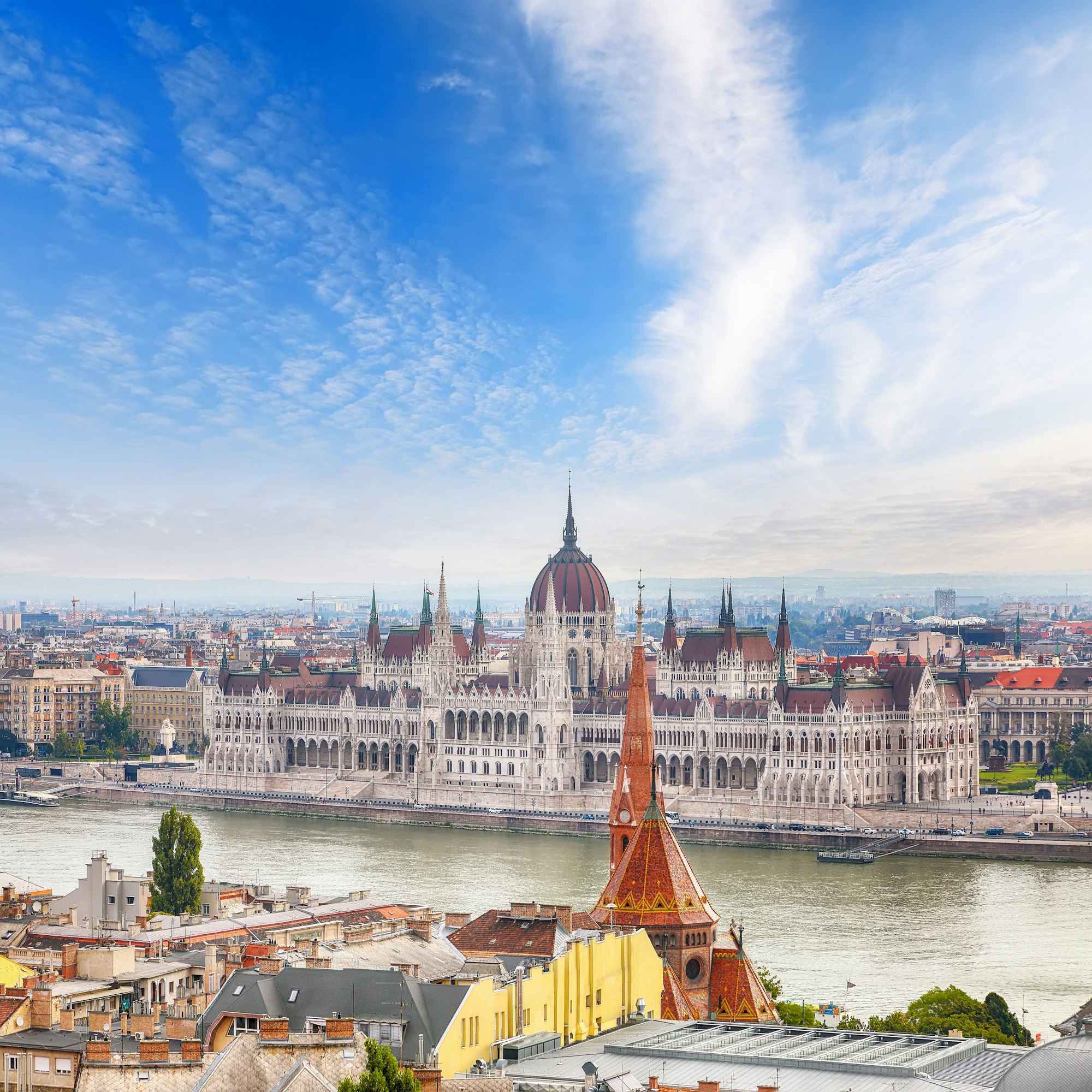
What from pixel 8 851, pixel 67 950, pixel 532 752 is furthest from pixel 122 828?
pixel 67 950

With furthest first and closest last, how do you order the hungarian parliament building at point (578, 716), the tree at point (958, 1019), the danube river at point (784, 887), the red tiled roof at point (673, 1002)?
the hungarian parliament building at point (578, 716), the danube river at point (784, 887), the tree at point (958, 1019), the red tiled roof at point (673, 1002)

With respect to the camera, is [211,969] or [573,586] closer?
[211,969]

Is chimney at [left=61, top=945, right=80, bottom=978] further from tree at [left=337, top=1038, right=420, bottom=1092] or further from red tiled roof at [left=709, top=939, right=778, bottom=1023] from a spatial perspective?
tree at [left=337, top=1038, right=420, bottom=1092]

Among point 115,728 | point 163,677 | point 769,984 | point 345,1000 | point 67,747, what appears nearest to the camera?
point 345,1000

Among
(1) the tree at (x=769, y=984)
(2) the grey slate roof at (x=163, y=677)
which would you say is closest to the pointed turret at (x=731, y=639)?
(2) the grey slate roof at (x=163, y=677)

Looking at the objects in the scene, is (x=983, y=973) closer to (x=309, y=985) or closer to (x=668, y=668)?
(x=309, y=985)

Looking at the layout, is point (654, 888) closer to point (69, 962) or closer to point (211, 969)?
point (211, 969)

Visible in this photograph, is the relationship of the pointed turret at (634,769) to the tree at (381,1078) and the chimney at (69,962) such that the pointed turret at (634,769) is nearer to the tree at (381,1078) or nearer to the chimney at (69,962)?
the chimney at (69,962)

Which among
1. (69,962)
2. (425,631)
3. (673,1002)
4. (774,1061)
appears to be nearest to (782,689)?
(425,631)
